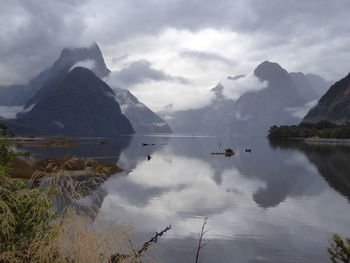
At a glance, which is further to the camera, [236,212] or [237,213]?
[236,212]

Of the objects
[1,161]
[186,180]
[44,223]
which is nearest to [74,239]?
[44,223]

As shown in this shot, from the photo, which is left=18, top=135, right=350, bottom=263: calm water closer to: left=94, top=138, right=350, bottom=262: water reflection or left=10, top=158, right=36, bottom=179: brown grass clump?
left=94, top=138, right=350, bottom=262: water reflection

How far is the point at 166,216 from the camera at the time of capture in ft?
105

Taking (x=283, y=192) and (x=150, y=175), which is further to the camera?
(x=150, y=175)

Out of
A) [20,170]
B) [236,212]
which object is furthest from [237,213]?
[20,170]

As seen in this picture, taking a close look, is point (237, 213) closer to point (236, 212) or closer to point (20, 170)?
point (236, 212)

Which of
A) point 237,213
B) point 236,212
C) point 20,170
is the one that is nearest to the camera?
point 237,213

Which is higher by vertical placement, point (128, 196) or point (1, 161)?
point (1, 161)

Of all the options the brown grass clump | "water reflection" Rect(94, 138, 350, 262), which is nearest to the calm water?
"water reflection" Rect(94, 138, 350, 262)

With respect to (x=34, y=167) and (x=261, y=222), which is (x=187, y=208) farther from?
A: (x=34, y=167)

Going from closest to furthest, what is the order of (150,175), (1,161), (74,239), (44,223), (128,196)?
(74,239), (44,223), (1,161), (128,196), (150,175)

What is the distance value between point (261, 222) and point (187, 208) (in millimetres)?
8321

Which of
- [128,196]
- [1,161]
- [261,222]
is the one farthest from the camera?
[128,196]

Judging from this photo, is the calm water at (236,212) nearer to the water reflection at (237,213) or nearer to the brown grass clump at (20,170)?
the water reflection at (237,213)
